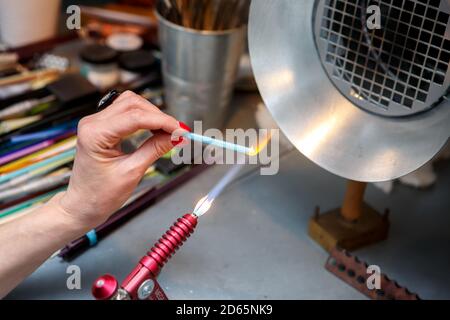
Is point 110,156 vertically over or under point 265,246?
over

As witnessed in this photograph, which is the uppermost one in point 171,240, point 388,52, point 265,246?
point 388,52

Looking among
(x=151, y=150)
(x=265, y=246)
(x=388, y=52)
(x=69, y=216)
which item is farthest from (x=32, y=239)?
(x=388, y=52)

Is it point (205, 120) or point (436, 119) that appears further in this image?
point (205, 120)

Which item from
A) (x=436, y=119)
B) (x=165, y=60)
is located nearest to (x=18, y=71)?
(x=165, y=60)

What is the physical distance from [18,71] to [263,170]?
43cm

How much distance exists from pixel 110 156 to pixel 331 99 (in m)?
0.24

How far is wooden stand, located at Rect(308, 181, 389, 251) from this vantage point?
2.21 ft

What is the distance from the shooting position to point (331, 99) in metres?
0.59

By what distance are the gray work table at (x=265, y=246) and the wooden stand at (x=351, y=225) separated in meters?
0.01

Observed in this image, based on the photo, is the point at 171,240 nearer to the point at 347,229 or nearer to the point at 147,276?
the point at 147,276

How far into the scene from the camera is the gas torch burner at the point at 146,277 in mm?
446

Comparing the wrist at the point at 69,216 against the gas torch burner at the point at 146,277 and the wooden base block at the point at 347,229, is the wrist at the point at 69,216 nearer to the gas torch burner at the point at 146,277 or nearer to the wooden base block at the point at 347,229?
the gas torch burner at the point at 146,277
